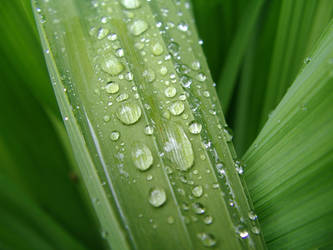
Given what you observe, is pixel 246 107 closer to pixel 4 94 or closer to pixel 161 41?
pixel 161 41

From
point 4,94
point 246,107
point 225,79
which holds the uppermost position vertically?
point 4,94

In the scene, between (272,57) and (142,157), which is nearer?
(142,157)

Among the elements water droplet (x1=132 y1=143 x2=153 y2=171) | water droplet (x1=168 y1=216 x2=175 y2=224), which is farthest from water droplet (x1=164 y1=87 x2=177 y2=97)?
water droplet (x1=168 y1=216 x2=175 y2=224)

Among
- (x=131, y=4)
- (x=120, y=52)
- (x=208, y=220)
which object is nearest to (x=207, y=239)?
(x=208, y=220)

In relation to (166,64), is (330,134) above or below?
below

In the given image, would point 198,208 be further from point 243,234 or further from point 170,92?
point 170,92

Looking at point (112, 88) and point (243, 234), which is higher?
point (112, 88)

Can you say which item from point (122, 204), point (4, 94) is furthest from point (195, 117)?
point (4, 94)

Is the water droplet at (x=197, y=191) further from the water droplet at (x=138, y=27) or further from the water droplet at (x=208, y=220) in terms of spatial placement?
the water droplet at (x=138, y=27)
